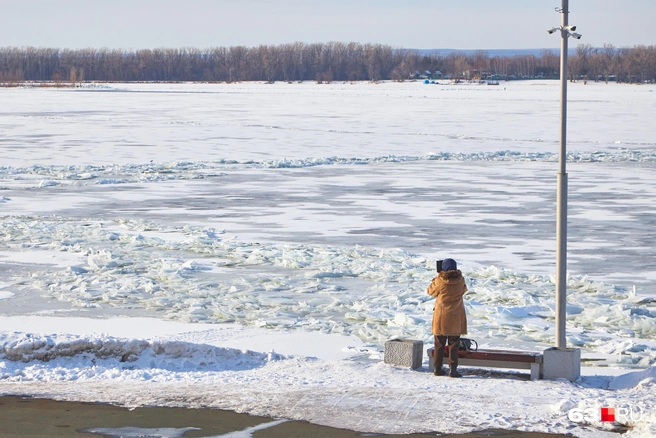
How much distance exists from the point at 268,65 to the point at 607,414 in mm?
163791

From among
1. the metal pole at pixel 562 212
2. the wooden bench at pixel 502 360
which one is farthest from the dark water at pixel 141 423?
the metal pole at pixel 562 212

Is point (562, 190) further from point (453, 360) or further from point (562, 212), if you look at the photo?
point (453, 360)

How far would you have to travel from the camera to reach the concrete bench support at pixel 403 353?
779 cm

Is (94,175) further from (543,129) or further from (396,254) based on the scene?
(543,129)

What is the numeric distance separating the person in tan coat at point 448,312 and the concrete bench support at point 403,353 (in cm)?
17

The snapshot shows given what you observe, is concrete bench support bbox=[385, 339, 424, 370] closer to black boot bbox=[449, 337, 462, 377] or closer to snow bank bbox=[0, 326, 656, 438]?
snow bank bbox=[0, 326, 656, 438]

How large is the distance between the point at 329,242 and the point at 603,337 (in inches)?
220

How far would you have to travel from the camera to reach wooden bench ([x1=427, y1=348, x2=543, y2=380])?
296 inches

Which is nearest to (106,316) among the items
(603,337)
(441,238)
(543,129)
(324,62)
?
(603,337)

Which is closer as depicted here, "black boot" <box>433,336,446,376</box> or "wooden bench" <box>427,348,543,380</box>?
"wooden bench" <box>427,348,543,380</box>

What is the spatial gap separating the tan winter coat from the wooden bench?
0.66ft

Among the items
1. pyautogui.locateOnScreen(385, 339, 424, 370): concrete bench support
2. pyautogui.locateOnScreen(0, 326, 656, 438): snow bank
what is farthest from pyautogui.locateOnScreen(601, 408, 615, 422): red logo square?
pyautogui.locateOnScreen(385, 339, 424, 370): concrete bench support

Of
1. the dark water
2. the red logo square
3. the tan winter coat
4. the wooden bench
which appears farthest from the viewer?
the tan winter coat

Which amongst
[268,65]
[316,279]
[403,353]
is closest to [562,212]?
[403,353]
